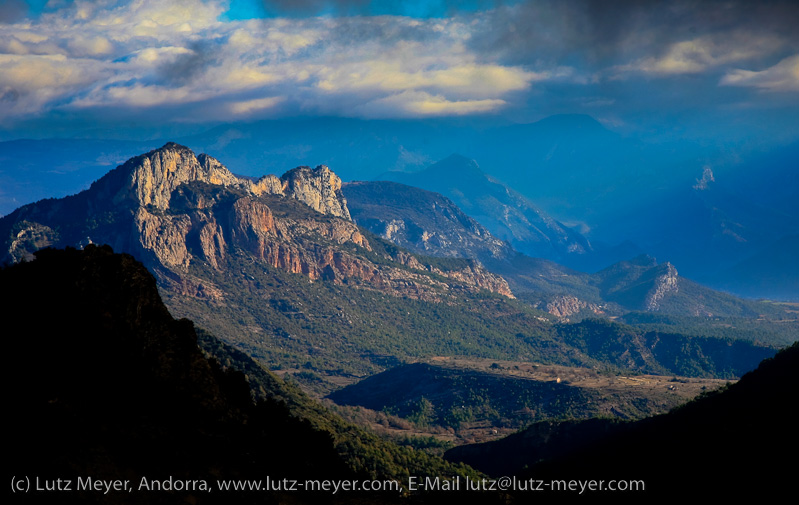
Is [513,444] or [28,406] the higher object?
[28,406]

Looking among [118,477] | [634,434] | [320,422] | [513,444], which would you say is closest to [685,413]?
[634,434]

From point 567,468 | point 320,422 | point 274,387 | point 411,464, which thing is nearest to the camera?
point 567,468

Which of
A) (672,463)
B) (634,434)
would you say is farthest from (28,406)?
(634,434)

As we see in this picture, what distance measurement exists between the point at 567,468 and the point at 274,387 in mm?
107847

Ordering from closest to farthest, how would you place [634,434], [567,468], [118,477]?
1. [118,477]
2. [567,468]
3. [634,434]

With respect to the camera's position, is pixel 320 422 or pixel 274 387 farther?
pixel 274 387

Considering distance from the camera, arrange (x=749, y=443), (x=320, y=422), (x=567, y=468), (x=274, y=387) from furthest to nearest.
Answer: (x=274, y=387) → (x=320, y=422) → (x=567, y=468) → (x=749, y=443)

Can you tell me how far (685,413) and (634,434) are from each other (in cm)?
1024

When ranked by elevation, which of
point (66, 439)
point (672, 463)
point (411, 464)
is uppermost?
point (66, 439)

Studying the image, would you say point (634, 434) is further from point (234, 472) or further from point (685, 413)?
point (234, 472)

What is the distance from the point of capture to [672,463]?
7531 cm

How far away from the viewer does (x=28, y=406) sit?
154 ft

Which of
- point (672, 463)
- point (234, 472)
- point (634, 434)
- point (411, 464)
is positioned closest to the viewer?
point (234, 472)

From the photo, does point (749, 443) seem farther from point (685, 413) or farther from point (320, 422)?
point (320, 422)
